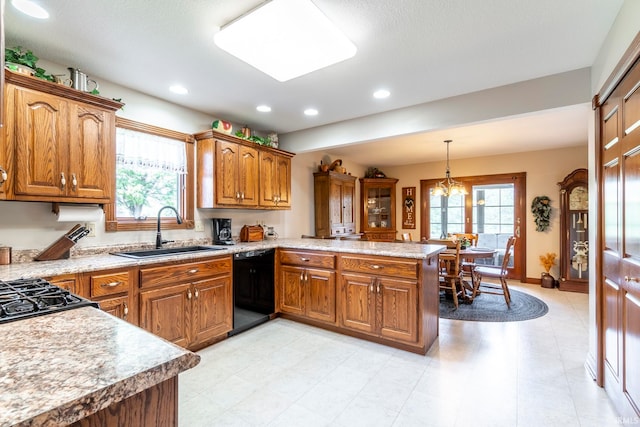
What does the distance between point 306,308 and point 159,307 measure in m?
1.44

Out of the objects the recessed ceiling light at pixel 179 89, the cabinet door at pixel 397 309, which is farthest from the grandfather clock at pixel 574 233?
the recessed ceiling light at pixel 179 89

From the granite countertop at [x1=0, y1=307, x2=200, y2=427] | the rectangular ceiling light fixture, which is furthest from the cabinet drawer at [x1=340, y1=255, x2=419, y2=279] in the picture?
the granite countertop at [x1=0, y1=307, x2=200, y2=427]

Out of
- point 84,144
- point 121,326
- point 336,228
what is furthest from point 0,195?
point 336,228

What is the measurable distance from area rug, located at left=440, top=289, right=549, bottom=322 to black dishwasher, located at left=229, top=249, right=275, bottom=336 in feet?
6.81

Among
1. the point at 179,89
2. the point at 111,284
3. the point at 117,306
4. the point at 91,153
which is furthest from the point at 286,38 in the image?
the point at 117,306

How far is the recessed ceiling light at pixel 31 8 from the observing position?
1.69 meters

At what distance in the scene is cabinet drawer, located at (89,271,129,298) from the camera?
6.68 feet

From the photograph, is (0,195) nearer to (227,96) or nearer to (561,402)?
(227,96)

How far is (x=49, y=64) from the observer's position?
7.71 ft

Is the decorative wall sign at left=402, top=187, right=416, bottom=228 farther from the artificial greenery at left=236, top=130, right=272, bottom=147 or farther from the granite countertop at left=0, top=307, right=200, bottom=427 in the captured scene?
the granite countertop at left=0, top=307, right=200, bottom=427

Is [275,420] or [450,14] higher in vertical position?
[450,14]

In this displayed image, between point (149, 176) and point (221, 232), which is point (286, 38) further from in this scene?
point (221, 232)

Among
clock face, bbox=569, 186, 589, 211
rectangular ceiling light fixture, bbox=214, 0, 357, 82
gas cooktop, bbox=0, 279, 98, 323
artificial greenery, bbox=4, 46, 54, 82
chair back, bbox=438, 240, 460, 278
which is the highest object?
rectangular ceiling light fixture, bbox=214, 0, 357, 82

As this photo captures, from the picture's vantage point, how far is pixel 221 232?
11.3ft
